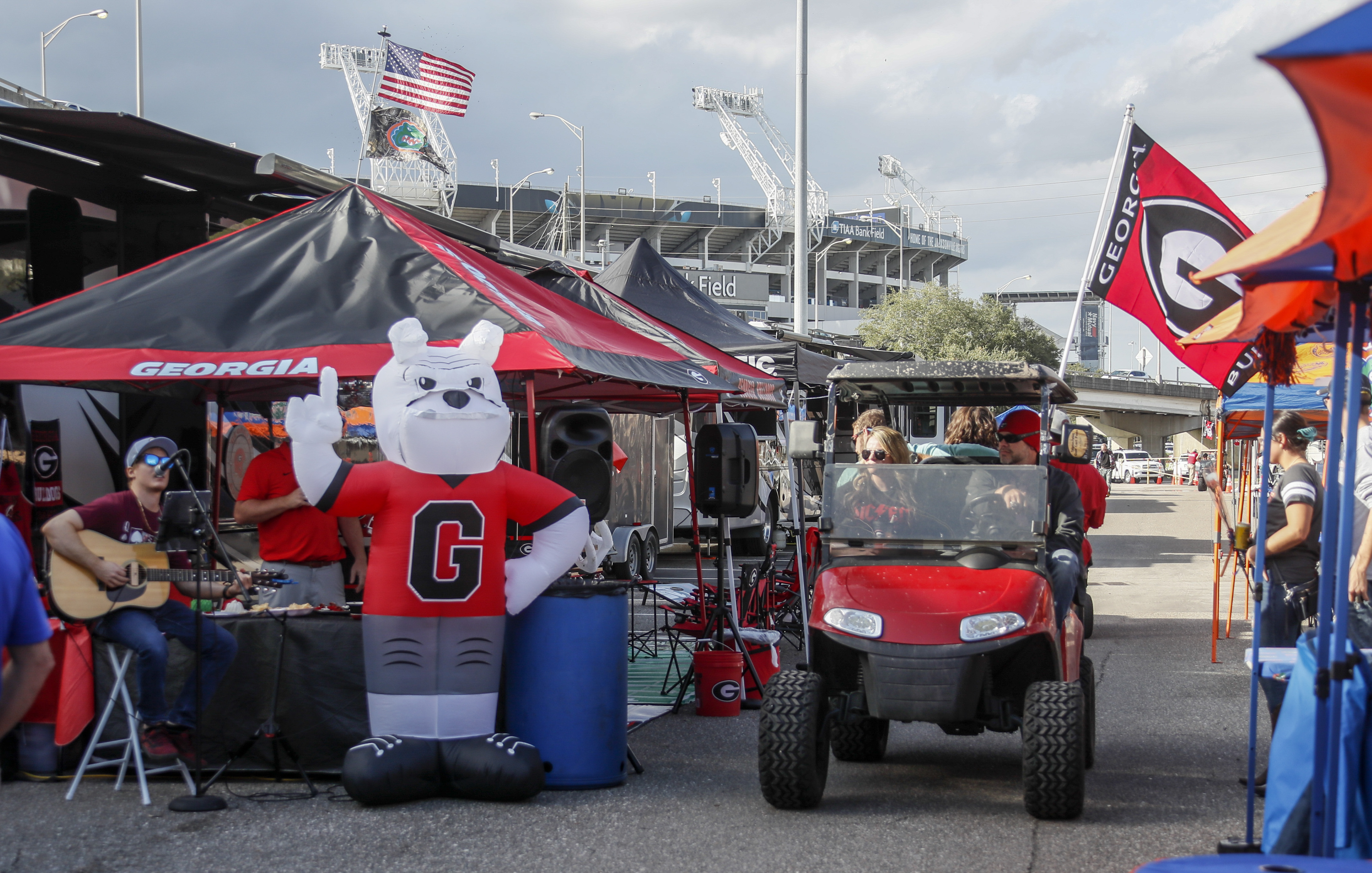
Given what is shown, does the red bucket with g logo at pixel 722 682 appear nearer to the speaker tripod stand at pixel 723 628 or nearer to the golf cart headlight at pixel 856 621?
the speaker tripod stand at pixel 723 628

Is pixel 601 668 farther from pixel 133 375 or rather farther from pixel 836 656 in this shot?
→ pixel 133 375

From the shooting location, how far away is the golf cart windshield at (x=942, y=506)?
5812 mm

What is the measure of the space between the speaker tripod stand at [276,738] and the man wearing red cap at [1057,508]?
379 cm

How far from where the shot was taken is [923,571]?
5.65 meters

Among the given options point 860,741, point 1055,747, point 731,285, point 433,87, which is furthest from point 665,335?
point 731,285

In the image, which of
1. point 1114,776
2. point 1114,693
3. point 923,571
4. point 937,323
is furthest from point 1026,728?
point 937,323

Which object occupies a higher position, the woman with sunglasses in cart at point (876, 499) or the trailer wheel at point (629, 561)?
the woman with sunglasses in cart at point (876, 499)

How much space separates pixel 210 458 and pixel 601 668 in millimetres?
5520

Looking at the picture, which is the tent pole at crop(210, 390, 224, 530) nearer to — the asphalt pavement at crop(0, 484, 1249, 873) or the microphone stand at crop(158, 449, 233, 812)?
the microphone stand at crop(158, 449, 233, 812)

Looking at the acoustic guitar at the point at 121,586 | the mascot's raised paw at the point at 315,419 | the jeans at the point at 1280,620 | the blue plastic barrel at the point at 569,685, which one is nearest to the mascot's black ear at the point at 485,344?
the mascot's raised paw at the point at 315,419

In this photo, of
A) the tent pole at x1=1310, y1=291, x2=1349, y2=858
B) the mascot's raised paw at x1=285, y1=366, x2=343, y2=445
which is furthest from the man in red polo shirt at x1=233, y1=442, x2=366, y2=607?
the tent pole at x1=1310, y1=291, x2=1349, y2=858

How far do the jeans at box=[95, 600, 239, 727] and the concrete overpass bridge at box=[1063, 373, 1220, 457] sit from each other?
48451 mm

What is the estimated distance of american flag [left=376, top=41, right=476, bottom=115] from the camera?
30.0 meters

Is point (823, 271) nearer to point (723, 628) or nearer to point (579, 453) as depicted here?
point (723, 628)
